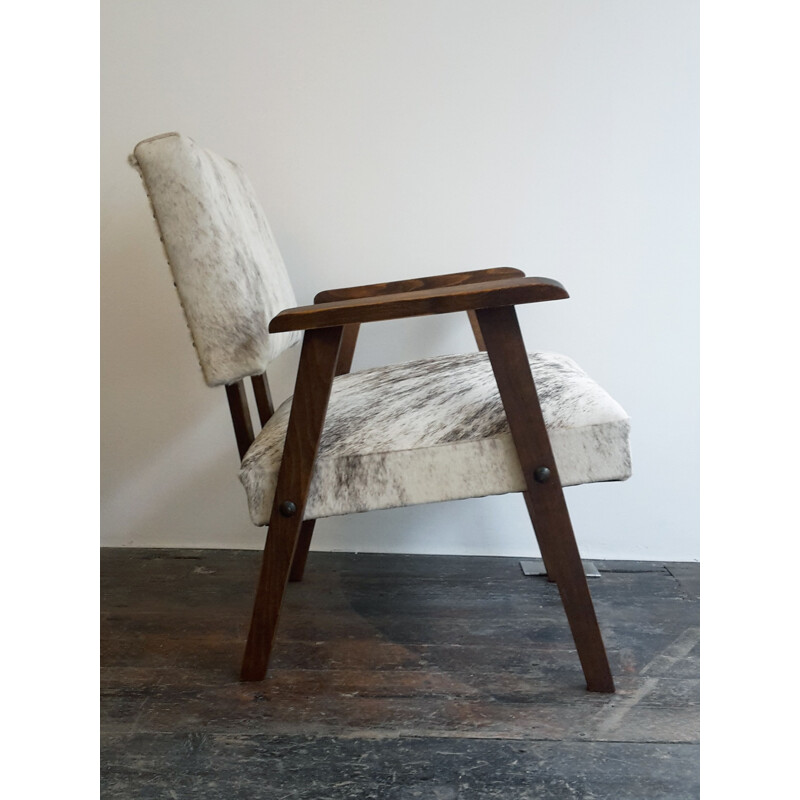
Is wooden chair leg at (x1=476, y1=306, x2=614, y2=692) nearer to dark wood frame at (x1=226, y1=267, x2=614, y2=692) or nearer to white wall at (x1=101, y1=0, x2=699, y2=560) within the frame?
dark wood frame at (x1=226, y1=267, x2=614, y2=692)

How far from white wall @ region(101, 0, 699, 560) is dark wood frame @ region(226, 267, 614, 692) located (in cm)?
70

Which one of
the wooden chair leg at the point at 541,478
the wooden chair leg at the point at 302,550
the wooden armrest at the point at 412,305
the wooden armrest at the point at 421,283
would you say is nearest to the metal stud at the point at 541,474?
the wooden chair leg at the point at 541,478

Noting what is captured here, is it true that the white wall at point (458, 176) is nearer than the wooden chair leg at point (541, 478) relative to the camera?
No

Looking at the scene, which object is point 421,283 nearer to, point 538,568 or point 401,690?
point 538,568

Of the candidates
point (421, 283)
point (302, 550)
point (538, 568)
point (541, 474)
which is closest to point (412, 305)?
point (541, 474)

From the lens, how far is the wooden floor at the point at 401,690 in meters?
1.02

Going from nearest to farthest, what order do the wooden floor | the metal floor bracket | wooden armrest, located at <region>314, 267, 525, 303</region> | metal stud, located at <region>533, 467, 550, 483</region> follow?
the wooden floor < metal stud, located at <region>533, 467, 550, 483</region> < wooden armrest, located at <region>314, 267, 525, 303</region> < the metal floor bracket

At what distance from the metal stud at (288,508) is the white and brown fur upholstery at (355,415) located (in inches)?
1.0

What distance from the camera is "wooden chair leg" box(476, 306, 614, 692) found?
109 centimetres

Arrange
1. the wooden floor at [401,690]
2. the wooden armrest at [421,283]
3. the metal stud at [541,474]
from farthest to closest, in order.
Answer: the wooden armrest at [421,283] → the metal stud at [541,474] → the wooden floor at [401,690]

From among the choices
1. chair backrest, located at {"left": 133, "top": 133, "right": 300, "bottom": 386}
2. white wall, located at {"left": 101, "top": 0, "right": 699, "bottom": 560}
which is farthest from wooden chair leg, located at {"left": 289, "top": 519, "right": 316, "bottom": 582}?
chair backrest, located at {"left": 133, "top": 133, "right": 300, "bottom": 386}

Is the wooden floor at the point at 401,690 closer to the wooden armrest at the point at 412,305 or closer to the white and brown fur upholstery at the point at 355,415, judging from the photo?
the white and brown fur upholstery at the point at 355,415

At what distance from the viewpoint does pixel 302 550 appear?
1708mm
